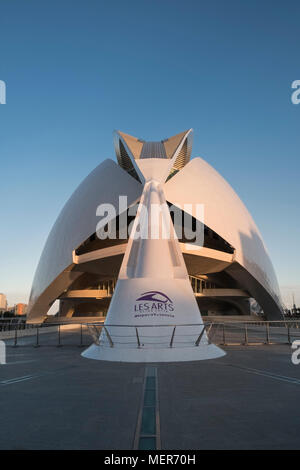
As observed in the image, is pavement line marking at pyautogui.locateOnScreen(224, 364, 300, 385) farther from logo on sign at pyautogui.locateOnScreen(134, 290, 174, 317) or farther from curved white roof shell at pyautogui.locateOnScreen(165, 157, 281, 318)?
curved white roof shell at pyautogui.locateOnScreen(165, 157, 281, 318)

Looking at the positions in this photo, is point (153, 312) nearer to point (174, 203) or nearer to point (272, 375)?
point (272, 375)

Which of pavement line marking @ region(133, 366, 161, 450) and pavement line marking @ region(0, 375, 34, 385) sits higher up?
pavement line marking @ region(133, 366, 161, 450)

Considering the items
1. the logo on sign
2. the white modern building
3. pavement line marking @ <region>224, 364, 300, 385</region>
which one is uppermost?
the white modern building

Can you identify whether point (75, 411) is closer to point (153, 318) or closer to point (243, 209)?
point (153, 318)

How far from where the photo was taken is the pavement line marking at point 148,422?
7.90 ft

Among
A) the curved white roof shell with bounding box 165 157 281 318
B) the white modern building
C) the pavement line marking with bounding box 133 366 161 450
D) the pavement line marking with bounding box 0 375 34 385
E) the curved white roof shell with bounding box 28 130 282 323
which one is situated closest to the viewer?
the pavement line marking with bounding box 133 366 161 450

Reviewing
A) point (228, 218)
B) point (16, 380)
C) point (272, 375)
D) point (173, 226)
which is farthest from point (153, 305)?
point (228, 218)

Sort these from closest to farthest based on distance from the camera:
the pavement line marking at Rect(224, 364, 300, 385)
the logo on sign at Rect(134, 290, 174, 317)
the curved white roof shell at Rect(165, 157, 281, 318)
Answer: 1. the pavement line marking at Rect(224, 364, 300, 385)
2. the logo on sign at Rect(134, 290, 174, 317)
3. the curved white roof shell at Rect(165, 157, 281, 318)

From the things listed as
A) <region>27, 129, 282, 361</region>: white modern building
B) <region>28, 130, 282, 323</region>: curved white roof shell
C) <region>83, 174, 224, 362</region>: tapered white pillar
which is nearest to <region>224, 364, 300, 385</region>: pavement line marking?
<region>83, 174, 224, 362</region>: tapered white pillar

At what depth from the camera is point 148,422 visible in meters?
2.91

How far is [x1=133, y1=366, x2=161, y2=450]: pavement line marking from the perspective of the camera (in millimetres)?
2408

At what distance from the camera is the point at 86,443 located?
240 cm
